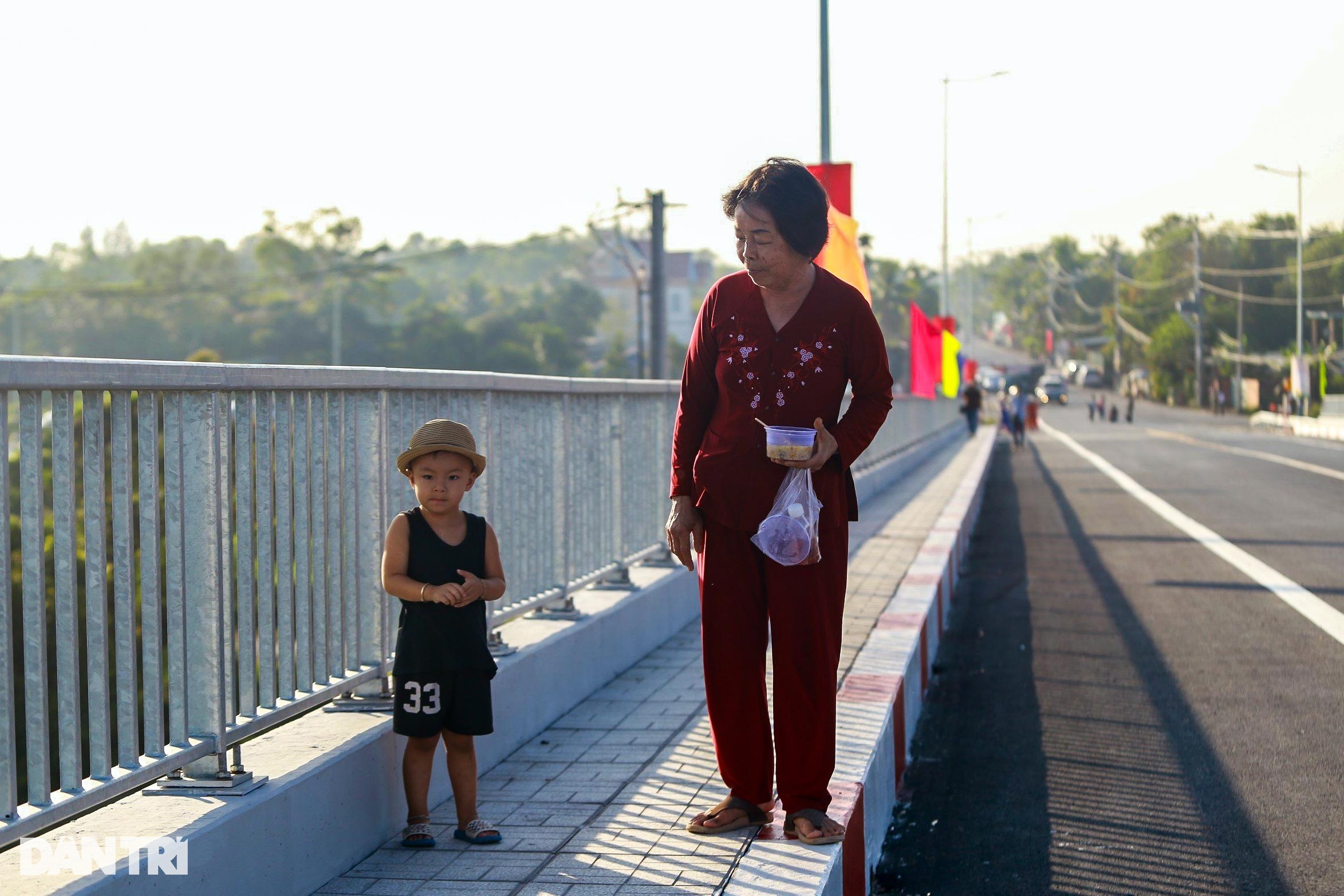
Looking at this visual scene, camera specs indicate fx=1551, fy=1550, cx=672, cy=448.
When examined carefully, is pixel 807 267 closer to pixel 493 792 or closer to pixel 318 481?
pixel 318 481

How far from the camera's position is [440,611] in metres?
4.19

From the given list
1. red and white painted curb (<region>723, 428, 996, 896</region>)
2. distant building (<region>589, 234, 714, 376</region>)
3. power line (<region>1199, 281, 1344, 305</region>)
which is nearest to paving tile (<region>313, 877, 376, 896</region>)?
red and white painted curb (<region>723, 428, 996, 896</region>)

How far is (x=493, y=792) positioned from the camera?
4961 millimetres

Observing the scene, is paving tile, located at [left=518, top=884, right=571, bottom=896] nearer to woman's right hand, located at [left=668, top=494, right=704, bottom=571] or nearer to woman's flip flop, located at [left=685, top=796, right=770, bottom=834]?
woman's flip flop, located at [left=685, top=796, right=770, bottom=834]

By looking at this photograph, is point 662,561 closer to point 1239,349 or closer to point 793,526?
point 793,526

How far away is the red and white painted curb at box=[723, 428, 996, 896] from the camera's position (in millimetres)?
3922

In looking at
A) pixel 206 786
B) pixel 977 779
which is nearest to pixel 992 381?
pixel 977 779

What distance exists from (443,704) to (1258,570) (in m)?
9.23

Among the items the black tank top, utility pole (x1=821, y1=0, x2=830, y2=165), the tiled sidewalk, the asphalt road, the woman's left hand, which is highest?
utility pole (x1=821, y1=0, x2=830, y2=165)

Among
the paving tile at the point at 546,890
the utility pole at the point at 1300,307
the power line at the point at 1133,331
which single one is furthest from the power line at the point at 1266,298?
the paving tile at the point at 546,890

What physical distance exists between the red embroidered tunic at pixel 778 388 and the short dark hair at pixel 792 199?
0.15 metres

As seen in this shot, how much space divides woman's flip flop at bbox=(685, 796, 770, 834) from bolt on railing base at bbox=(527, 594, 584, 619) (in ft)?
7.58

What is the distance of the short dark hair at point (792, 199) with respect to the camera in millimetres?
4113

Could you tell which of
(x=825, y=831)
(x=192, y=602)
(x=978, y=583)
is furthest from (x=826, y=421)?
(x=978, y=583)
